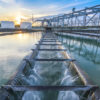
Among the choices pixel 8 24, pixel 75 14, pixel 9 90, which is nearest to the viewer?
pixel 9 90

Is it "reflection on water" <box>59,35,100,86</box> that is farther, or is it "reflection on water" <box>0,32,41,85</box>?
"reflection on water" <box>59,35,100,86</box>

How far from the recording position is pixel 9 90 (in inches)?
52.5

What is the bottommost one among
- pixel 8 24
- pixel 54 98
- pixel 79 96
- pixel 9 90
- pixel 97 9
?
pixel 54 98

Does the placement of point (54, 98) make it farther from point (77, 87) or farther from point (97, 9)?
point (97, 9)

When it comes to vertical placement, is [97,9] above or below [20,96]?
above

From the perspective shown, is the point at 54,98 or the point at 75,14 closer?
the point at 54,98

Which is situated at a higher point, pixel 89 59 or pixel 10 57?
pixel 10 57

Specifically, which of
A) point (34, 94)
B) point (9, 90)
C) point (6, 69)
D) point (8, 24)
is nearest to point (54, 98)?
point (34, 94)

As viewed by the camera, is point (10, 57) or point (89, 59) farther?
point (89, 59)

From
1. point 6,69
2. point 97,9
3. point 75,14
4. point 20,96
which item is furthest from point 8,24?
point 20,96

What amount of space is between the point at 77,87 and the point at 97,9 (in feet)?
69.5

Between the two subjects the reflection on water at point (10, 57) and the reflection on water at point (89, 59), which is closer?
the reflection on water at point (10, 57)

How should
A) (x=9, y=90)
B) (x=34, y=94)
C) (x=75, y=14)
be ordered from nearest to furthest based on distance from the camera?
(x=9, y=90)
(x=34, y=94)
(x=75, y=14)

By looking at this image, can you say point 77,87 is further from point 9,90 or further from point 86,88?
point 9,90
